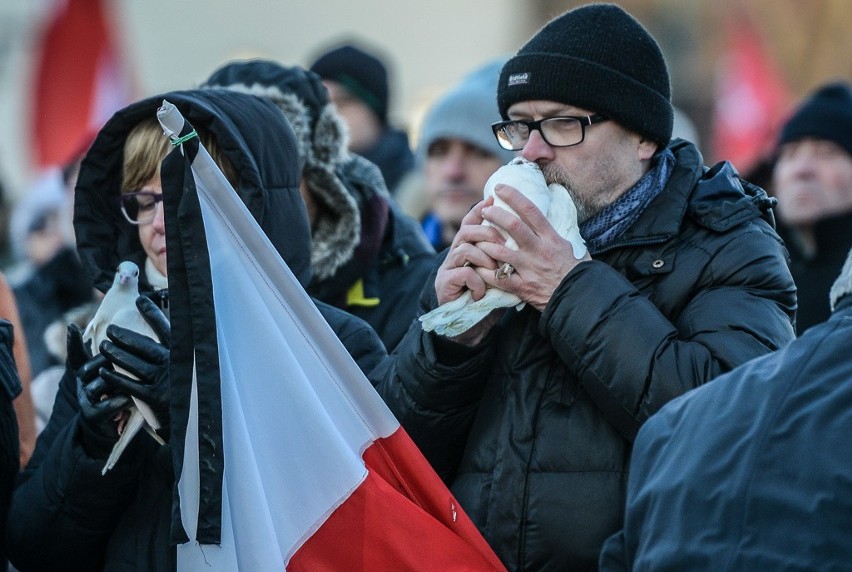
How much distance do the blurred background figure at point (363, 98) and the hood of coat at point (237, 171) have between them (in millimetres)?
2599

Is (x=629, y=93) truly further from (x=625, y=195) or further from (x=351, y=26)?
(x=351, y=26)

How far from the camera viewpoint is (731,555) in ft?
6.95

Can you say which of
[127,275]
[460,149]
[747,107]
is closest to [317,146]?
[460,149]

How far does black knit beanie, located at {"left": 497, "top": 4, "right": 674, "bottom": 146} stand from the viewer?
3.17m

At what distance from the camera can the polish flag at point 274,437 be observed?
2.89 m

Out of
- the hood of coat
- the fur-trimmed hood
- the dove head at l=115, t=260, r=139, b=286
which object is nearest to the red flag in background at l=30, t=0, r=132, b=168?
the fur-trimmed hood

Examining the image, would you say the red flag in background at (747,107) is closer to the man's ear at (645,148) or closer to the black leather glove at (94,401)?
the man's ear at (645,148)

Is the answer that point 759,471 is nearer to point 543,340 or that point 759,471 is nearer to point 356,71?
point 543,340

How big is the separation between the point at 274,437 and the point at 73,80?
12.5 meters

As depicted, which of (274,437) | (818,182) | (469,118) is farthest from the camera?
(818,182)

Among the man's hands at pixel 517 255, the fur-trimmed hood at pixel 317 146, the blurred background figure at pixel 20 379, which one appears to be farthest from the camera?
the fur-trimmed hood at pixel 317 146

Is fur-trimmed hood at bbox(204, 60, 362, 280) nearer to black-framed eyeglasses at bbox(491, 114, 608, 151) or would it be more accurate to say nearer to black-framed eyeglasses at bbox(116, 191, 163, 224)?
black-framed eyeglasses at bbox(116, 191, 163, 224)

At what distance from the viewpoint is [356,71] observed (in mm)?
6223

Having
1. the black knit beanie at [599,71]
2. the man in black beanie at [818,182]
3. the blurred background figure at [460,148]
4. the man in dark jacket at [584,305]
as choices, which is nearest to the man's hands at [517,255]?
the man in dark jacket at [584,305]
